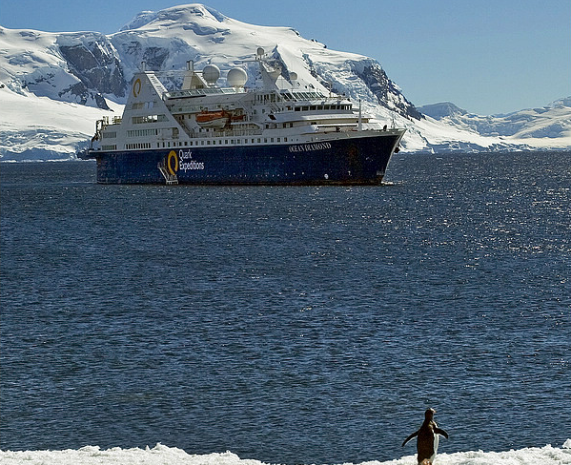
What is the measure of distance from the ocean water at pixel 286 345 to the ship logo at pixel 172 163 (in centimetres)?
4831

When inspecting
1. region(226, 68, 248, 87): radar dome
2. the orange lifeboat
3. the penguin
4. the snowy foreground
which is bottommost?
the snowy foreground

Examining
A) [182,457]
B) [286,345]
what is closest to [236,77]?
[286,345]

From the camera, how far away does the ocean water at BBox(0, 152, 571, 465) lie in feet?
86.5

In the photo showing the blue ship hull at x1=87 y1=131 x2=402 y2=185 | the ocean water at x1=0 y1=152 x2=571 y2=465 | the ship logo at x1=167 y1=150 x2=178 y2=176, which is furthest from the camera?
the ship logo at x1=167 y1=150 x2=178 y2=176

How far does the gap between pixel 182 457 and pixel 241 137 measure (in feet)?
292

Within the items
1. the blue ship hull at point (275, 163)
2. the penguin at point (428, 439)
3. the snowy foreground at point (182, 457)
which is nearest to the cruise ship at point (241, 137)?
the blue ship hull at point (275, 163)

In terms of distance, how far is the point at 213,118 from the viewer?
116188 mm

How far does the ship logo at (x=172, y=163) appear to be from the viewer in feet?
396

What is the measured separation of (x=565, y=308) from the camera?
41.1 meters

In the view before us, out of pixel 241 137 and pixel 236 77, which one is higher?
pixel 236 77

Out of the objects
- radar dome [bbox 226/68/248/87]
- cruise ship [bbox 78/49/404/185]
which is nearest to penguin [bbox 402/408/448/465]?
cruise ship [bbox 78/49/404/185]

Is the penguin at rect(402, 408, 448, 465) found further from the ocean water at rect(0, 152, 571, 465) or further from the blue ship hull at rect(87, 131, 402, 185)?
the blue ship hull at rect(87, 131, 402, 185)

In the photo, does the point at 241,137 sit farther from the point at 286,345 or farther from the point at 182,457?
the point at 182,457

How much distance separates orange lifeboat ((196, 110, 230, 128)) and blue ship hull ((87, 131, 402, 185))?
3.19 m
